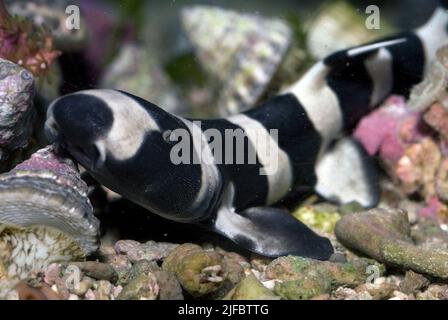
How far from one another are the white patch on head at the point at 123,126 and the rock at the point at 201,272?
57 centimetres

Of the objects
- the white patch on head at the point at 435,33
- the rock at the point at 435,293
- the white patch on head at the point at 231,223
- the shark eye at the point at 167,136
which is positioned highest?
the white patch on head at the point at 435,33

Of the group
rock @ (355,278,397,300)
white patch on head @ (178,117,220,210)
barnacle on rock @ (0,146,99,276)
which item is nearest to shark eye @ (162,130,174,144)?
white patch on head @ (178,117,220,210)

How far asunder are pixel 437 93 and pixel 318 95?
0.83m

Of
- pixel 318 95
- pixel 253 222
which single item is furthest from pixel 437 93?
pixel 253 222

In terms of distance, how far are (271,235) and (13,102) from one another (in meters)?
1.61

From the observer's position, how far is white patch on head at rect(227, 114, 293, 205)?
3365 millimetres

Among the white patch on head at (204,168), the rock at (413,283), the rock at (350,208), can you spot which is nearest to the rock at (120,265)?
the white patch on head at (204,168)

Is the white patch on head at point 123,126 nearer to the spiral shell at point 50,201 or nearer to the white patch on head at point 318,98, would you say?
the spiral shell at point 50,201

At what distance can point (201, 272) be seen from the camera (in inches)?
93.1

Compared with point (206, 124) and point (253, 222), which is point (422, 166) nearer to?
point (253, 222)

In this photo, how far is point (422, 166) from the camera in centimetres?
383

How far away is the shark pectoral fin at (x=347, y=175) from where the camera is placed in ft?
12.7

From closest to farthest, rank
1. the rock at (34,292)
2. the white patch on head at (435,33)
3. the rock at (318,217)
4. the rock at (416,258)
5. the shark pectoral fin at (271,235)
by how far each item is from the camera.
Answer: the rock at (34,292) < the rock at (416,258) < the shark pectoral fin at (271,235) < the rock at (318,217) < the white patch on head at (435,33)

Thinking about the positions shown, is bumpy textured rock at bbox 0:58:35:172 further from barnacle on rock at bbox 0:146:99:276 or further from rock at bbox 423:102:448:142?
rock at bbox 423:102:448:142
